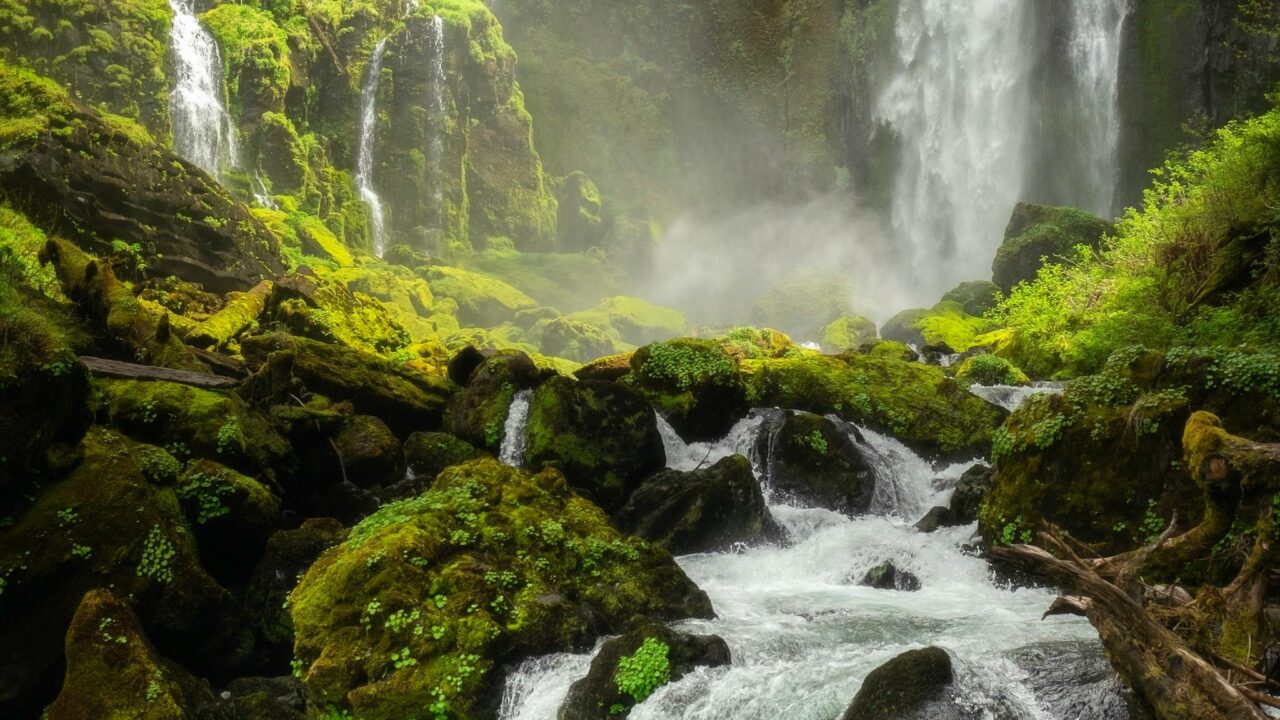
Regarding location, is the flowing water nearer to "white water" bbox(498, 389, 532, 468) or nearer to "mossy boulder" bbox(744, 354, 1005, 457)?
"mossy boulder" bbox(744, 354, 1005, 457)

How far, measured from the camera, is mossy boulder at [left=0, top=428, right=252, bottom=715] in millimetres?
6254

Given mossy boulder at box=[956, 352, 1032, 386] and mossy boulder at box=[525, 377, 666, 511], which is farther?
mossy boulder at box=[956, 352, 1032, 386]

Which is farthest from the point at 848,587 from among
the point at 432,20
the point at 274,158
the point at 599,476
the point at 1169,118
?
the point at 432,20

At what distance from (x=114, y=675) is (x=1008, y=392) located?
17244 mm

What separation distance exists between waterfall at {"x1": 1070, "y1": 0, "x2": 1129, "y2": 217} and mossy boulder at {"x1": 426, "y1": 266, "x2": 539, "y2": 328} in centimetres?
2944

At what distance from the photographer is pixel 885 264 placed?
47.9 metres

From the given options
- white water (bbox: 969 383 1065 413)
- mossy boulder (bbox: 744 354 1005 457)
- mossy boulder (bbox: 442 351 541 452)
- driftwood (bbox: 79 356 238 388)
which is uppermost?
white water (bbox: 969 383 1065 413)

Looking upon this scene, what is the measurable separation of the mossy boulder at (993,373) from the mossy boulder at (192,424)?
1643cm

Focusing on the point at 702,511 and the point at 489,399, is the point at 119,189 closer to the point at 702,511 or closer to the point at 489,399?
the point at 489,399

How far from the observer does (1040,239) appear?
29219 millimetres

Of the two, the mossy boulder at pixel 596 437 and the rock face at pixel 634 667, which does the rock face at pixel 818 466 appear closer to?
the mossy boulder at pixel 596 437

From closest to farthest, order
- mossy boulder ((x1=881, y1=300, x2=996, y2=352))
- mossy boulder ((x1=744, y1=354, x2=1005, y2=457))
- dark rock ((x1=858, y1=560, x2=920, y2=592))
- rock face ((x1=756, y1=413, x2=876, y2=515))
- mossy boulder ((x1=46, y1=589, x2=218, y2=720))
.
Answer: mossy boulder ((x1=46, y1=589, x2=218, y2=720))
dark rock ((x1=858, y1=560, x2=920, y2=592))
rock face ((x1=756, y1=413, x2=876, y2=515))
mossy boulder ((x1=744, y1=354, x2=1005, y2=457))
mossy boulder ((x1=881, y1=300, x2=996, y2=352))

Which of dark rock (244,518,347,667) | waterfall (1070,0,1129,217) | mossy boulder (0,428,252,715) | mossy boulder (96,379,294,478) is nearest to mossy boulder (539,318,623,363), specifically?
mossy boulder (96,379,294,478)

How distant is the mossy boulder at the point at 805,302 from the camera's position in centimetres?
4525
